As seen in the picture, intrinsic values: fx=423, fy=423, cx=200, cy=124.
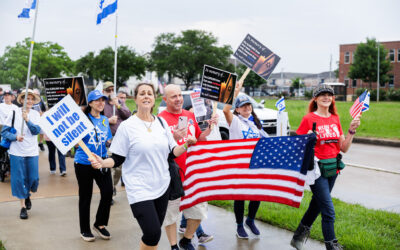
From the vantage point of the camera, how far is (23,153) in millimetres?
6223

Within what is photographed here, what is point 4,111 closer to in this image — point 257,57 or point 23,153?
point 23,153

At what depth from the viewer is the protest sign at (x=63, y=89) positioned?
474 centimetres

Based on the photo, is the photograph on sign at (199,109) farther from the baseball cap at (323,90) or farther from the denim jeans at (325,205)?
the denim jeans at (325,205)

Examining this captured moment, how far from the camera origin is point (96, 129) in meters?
5.14

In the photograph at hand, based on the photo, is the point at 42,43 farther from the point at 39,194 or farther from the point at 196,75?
the point at 39,194

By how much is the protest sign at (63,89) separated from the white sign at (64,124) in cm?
86

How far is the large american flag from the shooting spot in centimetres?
458

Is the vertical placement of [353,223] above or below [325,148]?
below

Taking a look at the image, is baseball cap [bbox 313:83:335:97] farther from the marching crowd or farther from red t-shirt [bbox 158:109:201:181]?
red t-shirt [bbox 158:109:201:181]

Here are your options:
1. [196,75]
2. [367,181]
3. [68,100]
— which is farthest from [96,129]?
[196,75]

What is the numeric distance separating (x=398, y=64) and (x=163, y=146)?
244 ft

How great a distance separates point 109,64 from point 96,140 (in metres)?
69.4

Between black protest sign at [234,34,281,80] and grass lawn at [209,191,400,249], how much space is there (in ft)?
6.48

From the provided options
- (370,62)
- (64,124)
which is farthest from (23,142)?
(370,62)
